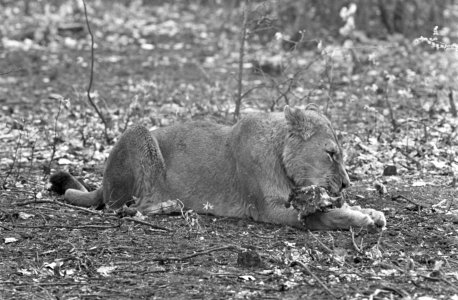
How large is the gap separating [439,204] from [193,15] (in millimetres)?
13245

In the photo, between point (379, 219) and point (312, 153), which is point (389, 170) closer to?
point (312, 153)

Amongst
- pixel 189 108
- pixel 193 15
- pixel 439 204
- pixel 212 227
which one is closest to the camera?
pixel 212 227

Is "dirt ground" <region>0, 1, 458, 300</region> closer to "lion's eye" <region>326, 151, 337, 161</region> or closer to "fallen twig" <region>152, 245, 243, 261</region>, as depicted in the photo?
"fallen twig" <region>152, 245, 243, 261</region>

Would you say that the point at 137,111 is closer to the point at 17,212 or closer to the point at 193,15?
the point at 17,212

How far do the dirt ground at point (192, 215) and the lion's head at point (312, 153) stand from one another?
517 millimetres

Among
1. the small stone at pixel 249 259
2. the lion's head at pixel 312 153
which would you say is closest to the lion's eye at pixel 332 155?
the lion's head at pixel 312 153

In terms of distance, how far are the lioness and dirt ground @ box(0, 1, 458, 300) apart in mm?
218

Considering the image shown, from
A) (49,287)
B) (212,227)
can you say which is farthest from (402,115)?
(49,287)

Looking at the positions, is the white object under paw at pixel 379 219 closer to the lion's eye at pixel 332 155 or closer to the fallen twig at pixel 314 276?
the lion's eye at pixel 332 155

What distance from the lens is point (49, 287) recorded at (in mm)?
5562

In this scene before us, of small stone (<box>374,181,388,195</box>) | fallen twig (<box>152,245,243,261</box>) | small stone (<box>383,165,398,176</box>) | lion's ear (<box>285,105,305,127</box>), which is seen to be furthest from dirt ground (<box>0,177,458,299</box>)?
small stone (<box>383,165,398,176</box>)

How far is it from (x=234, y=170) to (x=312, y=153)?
2.67 ft

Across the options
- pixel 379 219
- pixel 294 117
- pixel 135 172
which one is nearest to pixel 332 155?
pixel 294 117

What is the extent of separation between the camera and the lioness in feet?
24.0
